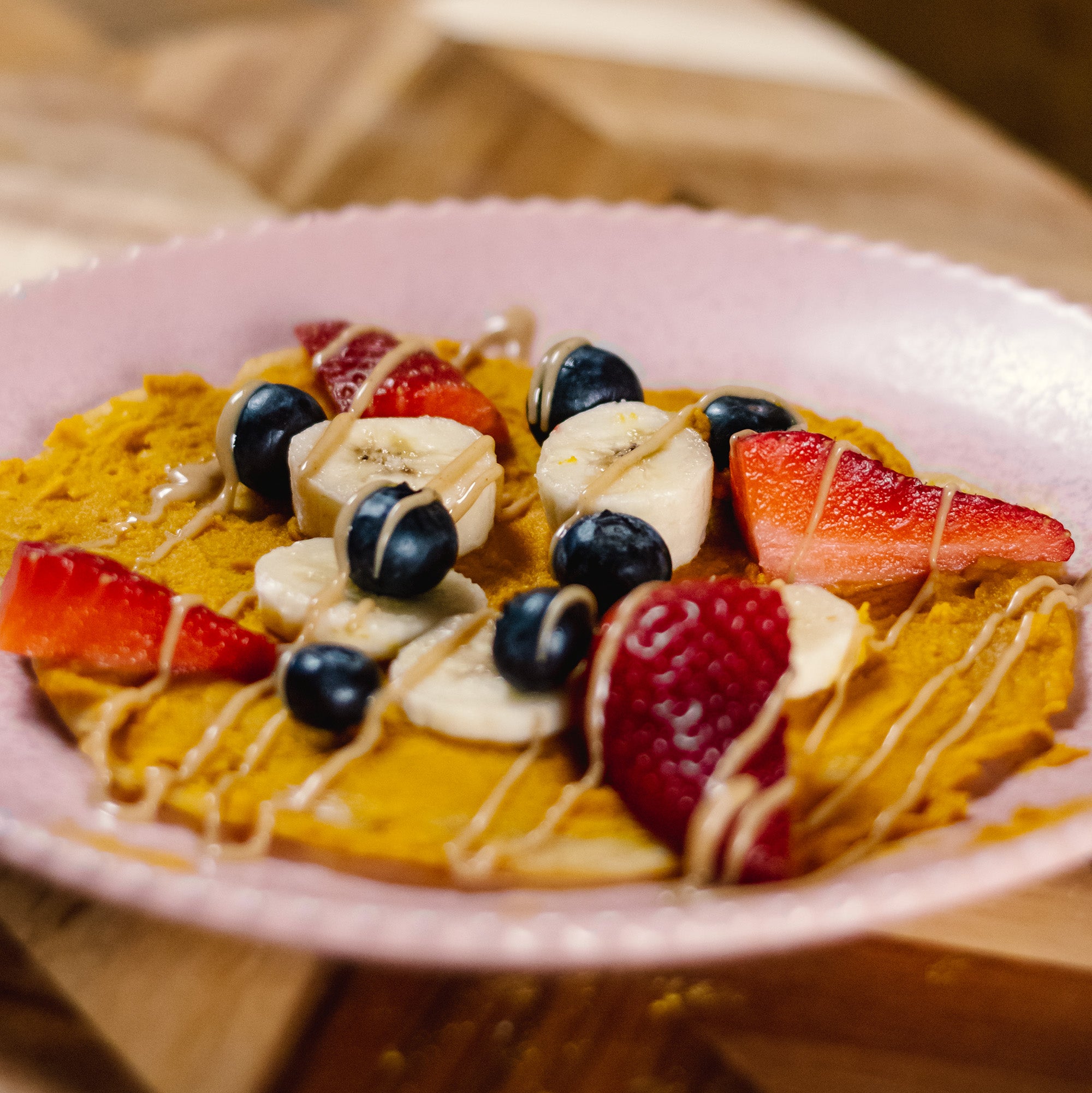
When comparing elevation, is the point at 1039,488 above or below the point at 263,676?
above

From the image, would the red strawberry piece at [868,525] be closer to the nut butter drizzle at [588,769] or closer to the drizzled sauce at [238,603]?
Answer: the nut butter drizzle at [588,769]

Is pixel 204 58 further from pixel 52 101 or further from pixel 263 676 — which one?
pixel 263 676

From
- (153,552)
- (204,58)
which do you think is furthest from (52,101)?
(153,552)

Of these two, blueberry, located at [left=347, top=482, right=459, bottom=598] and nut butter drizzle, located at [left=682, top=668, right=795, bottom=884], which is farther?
blueberry, located at [left=347, top=482, right=459, bottom=598]

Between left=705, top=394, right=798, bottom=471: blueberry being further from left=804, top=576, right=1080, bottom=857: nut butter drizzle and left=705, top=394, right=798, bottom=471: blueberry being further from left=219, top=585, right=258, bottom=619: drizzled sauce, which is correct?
left=219, top=585, right=258, bottom=619: drizzled sauce

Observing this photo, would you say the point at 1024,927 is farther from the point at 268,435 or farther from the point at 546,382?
the point at 268,435

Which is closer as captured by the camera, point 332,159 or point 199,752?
point 199,752

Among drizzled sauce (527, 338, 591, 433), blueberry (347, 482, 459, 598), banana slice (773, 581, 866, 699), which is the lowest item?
blueberry (347, 482, 459, 598)

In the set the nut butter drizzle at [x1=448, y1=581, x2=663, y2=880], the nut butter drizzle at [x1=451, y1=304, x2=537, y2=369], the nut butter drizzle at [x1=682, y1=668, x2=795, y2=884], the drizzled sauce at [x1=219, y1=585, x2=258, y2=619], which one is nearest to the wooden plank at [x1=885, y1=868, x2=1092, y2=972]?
the nut butter drizzle at [x1=682, y1=668, x2=795, y2=884]
